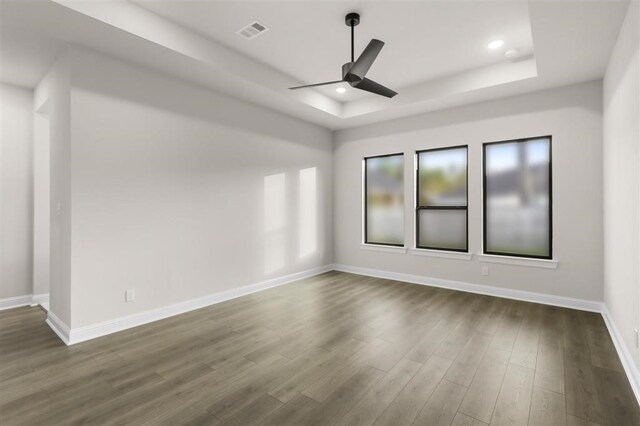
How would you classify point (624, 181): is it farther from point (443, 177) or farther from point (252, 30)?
point (252, 30)

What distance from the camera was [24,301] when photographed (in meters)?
4.18

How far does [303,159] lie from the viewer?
5.70 m

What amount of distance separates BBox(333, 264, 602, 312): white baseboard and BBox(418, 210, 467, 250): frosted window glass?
22.4 inches

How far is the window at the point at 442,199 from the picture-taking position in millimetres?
5004

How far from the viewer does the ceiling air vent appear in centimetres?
323

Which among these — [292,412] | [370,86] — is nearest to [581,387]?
[292,412]

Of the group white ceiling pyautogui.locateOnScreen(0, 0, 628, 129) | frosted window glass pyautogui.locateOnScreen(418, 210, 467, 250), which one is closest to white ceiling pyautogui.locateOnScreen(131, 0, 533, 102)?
white ceiling pyautogui.locateOnScreen(0, 0, 628, 129)

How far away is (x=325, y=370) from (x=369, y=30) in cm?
328

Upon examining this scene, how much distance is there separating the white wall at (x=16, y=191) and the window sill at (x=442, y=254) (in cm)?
562

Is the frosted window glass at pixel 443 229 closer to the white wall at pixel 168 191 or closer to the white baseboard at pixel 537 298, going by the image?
the white baseboard at pixel 537 298

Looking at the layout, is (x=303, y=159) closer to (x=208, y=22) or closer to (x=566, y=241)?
(x=208, y=22)

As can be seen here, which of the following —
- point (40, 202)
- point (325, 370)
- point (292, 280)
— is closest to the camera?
point (325, 370)

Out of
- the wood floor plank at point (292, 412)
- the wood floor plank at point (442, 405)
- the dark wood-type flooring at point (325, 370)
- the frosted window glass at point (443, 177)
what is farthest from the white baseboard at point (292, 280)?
the wood floor plank at point (292, 412)

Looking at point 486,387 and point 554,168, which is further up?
point 554,168
